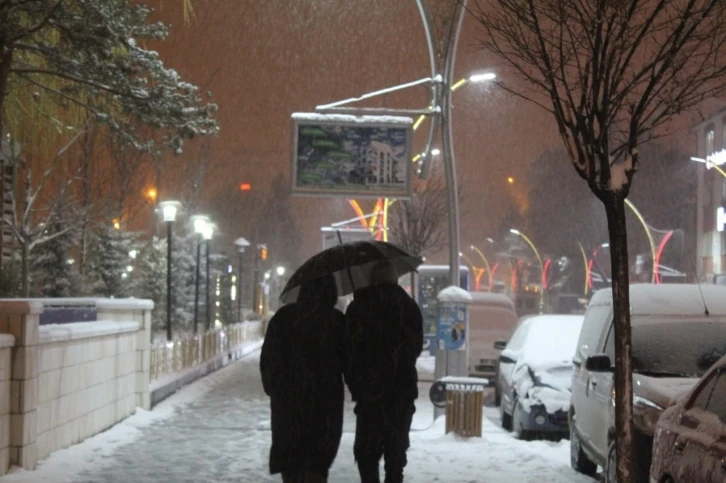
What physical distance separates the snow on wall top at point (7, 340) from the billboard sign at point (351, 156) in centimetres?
852

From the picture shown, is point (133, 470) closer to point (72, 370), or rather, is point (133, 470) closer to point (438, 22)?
point (72, 370)

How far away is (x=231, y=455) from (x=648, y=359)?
518cm

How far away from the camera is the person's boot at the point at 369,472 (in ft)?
26.7

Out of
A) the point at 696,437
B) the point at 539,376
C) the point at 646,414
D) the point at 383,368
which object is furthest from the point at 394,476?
the point at 539,376

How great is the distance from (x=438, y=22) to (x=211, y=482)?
10.2 metres

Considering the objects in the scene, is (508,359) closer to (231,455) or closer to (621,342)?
(231,455)

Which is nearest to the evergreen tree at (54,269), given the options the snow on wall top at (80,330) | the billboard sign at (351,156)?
the billboard sign at (351,156)

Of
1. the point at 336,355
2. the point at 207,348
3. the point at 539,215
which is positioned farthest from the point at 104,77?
the point at 539,215

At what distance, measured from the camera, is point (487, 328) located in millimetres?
26750

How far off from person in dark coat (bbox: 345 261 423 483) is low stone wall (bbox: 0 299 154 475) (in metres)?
3.86

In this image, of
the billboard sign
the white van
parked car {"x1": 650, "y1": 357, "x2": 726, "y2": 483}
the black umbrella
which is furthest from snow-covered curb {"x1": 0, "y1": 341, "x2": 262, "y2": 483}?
the white van

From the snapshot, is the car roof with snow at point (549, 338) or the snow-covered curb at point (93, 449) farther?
the car roof with snow at point (549, 338)

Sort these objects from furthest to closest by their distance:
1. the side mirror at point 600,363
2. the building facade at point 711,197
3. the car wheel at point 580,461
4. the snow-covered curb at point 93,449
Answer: the building facade at point 711,197
the car wheel at point 580,461
the snow-covered curb at point 93,449
the side mirror at point 600,363

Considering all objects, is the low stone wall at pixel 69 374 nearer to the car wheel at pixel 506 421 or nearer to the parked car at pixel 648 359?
the parked car at pixel 648 359
